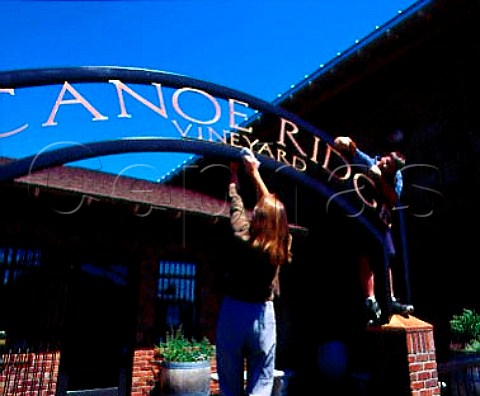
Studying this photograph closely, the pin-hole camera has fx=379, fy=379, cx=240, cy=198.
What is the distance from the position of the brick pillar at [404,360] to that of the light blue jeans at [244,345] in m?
1.43

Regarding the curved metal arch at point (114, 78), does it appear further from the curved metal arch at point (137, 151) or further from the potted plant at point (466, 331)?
the potted plant at point (466, 331)

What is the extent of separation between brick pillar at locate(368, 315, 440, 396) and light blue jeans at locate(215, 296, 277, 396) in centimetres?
143

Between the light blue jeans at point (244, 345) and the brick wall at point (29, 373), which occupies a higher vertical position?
the light blue jeans at point (244, 345)

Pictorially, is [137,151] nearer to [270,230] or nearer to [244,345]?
[270,230]

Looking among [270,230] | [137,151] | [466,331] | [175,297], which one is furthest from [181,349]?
[270,230]

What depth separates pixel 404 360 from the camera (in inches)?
120

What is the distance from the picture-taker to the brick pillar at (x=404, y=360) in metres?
3.02

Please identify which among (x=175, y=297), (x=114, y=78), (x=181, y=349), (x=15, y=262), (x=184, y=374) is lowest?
(x=184, y=374)

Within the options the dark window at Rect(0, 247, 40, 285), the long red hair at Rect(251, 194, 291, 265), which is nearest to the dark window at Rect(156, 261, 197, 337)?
the dark window at Rect(0, 247, 40, 285)

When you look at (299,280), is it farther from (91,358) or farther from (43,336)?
(43,336)

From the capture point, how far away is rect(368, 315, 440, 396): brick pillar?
302 cm

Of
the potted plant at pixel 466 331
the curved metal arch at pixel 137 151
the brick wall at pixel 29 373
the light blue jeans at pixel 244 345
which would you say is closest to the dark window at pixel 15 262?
the brick wall at pixel 29 373

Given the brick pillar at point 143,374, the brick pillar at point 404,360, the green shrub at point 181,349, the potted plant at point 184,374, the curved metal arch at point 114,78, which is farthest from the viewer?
the brick pillar at point 143,374

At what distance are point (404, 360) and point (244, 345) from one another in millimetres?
1622
